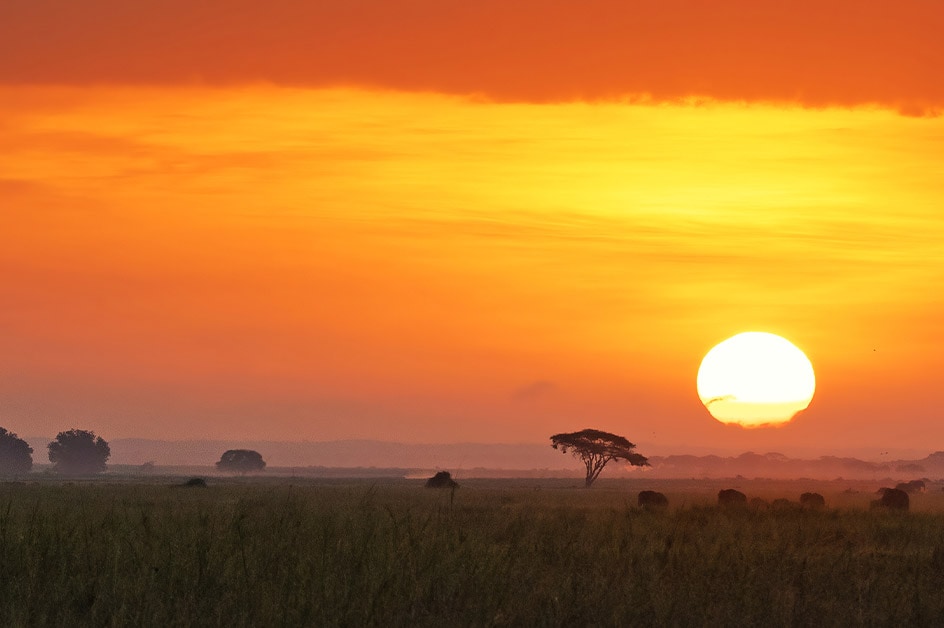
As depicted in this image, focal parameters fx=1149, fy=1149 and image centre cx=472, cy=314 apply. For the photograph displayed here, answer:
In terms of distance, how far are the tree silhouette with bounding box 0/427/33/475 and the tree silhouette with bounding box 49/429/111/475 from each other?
253 inches

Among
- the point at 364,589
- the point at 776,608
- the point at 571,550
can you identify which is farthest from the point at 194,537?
the point at 776,608

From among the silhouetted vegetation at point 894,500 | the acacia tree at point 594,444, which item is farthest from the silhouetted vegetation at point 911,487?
the silhouetted vegetation at point 894,500

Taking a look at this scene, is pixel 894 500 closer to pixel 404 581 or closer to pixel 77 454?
pixel 404 581

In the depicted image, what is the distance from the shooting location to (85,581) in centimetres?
1125

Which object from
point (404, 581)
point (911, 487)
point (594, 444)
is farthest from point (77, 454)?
point (404, 581)

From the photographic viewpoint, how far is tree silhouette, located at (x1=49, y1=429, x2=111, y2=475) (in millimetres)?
184875

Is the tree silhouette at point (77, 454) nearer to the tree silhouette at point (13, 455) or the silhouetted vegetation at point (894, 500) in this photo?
the tree silhouette at point (13, 455)

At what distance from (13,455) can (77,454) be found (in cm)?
1266

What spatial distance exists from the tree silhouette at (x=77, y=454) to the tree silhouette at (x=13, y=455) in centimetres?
643

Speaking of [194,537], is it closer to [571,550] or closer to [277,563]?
[277,563]

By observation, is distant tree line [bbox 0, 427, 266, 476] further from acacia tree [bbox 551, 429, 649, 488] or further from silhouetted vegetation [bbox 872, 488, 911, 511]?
silhouetted vegetation [bbox 872, 488, 911, 511]

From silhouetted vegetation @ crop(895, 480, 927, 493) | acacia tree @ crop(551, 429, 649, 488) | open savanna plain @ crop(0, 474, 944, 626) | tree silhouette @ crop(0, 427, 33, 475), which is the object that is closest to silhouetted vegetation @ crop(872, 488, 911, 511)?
open savanna plain @ crop(0, 474, 944, 626)

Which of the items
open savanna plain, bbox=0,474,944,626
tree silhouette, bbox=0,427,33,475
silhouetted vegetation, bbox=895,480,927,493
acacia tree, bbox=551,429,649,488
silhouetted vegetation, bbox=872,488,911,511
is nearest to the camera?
open savanna plain, bbox=0,474,944,626

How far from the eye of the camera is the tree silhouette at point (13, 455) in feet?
565
